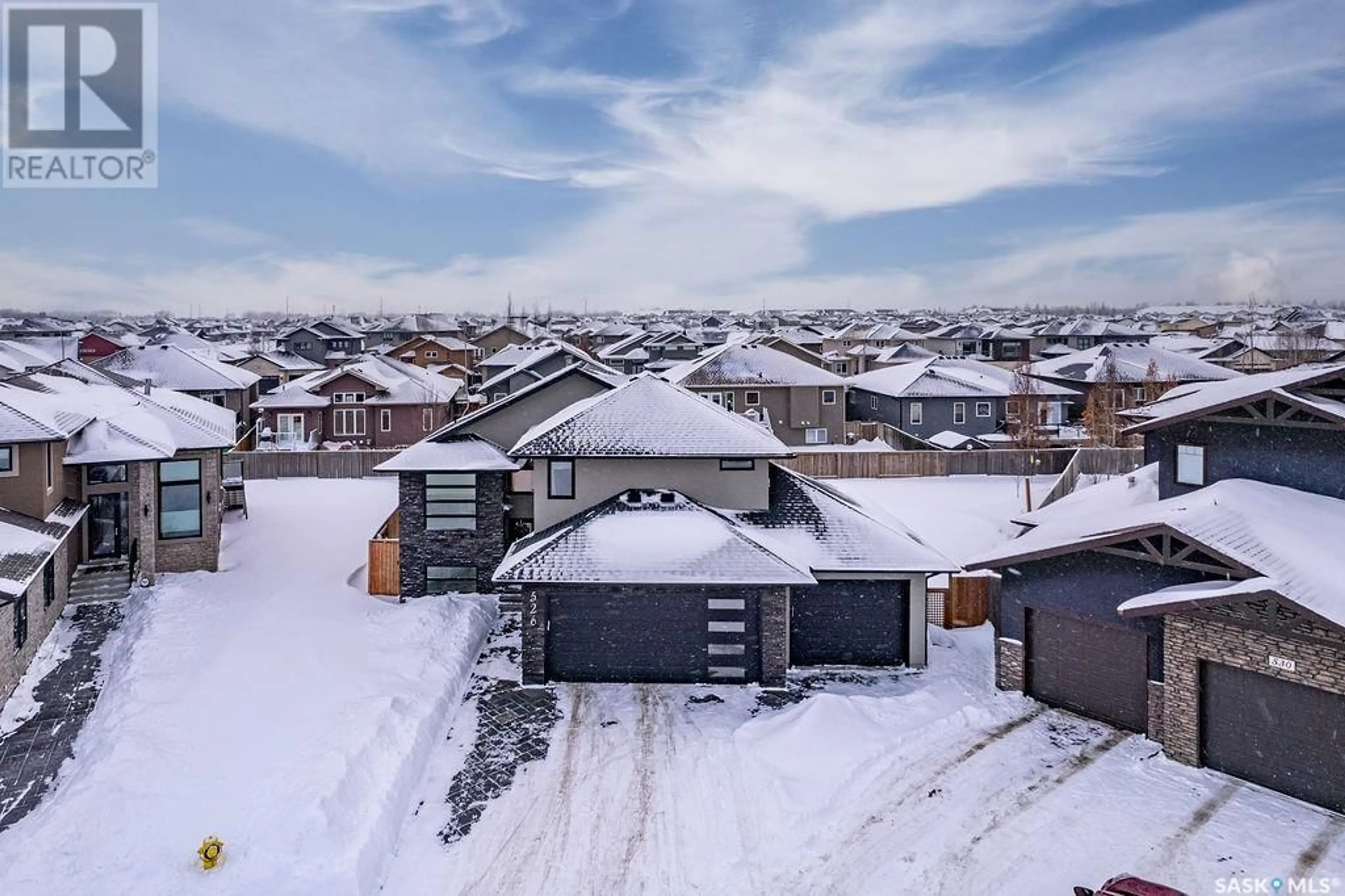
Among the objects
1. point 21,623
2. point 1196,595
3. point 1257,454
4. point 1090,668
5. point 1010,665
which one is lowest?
point 1010,665

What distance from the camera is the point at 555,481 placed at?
71.4 feet

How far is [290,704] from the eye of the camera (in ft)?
53.2

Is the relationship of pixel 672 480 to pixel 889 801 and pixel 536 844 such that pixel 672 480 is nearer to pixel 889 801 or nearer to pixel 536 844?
pixel 889 801

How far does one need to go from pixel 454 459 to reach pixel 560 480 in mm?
3850

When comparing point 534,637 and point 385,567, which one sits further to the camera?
point 385,567

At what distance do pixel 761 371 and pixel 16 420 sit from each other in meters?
37.7

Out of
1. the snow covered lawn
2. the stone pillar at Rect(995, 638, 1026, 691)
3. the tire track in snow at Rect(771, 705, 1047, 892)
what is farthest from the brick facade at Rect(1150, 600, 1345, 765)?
the snow covered lawn

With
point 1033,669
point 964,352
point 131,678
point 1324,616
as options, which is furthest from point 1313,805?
point 964,352

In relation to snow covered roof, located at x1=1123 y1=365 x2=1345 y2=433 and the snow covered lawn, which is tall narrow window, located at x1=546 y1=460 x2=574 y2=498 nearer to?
the snow covered lawn

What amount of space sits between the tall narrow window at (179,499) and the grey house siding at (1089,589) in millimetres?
20992

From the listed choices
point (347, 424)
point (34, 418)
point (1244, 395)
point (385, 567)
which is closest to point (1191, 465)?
point (1244, 395)

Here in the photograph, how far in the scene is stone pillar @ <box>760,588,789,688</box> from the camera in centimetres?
1889

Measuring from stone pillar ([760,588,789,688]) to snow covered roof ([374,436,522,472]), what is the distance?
8.32 m

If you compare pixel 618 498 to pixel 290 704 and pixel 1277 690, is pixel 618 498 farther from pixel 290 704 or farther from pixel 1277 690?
pixel 1277 690
